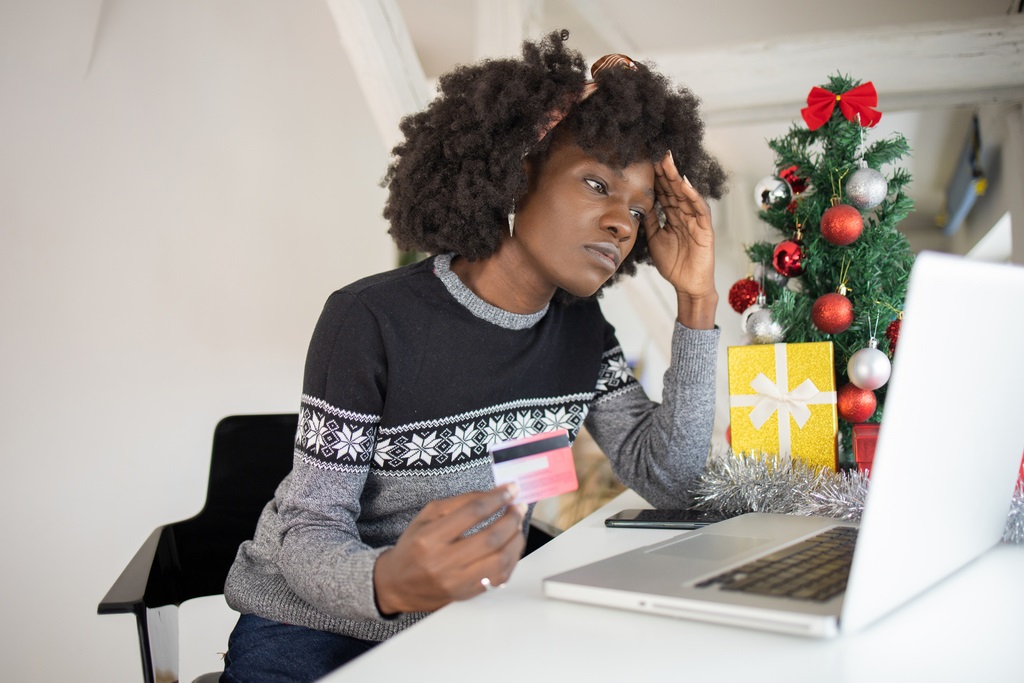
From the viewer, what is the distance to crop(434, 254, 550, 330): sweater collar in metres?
1.21

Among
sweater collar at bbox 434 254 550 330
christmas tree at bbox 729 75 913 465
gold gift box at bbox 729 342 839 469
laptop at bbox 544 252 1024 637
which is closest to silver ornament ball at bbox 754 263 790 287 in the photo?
christmas tree at bbox 729 75 913 465

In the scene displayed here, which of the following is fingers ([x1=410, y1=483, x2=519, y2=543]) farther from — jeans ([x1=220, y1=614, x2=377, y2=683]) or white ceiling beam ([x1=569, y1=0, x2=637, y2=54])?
white ceiling beam ([x1=569, y1=0, x2=637, y2=54])

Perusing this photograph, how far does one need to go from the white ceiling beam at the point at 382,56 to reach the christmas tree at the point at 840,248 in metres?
1.22

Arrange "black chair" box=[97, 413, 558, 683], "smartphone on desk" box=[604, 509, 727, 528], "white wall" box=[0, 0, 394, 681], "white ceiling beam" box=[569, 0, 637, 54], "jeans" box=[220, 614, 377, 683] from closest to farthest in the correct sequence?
"jeans" box=[220, 614, 377, 683], "smartphone on desk" box=[604, 509, 727, 528], "black chair" box=[97, 413, 558, 683], "white wall" box=[0, 0, 394, 681], "white ceiling beam" box=[569, 0, 637, 54]

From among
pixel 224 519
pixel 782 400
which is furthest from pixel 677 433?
pixel 224 519

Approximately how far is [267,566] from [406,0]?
114 inches

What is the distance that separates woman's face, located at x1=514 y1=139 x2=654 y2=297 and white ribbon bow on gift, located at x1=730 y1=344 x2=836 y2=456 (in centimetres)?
30

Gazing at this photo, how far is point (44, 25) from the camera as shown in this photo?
2061 mm

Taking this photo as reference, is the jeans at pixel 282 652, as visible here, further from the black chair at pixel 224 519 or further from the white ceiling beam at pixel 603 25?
the white ceiling beam at pixel 603 25

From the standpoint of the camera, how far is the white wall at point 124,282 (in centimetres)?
200

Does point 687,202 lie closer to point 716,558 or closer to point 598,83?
point 598,83

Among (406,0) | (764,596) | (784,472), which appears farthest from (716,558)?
(406,0)

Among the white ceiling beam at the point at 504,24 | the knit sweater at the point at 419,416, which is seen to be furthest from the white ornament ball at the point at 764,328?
the white ceiling beam at the point at 504,24

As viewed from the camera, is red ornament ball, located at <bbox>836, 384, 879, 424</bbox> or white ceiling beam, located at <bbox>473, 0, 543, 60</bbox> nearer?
red ornament ball, located at <bbox>836, 384, 879, 424</bbox>
